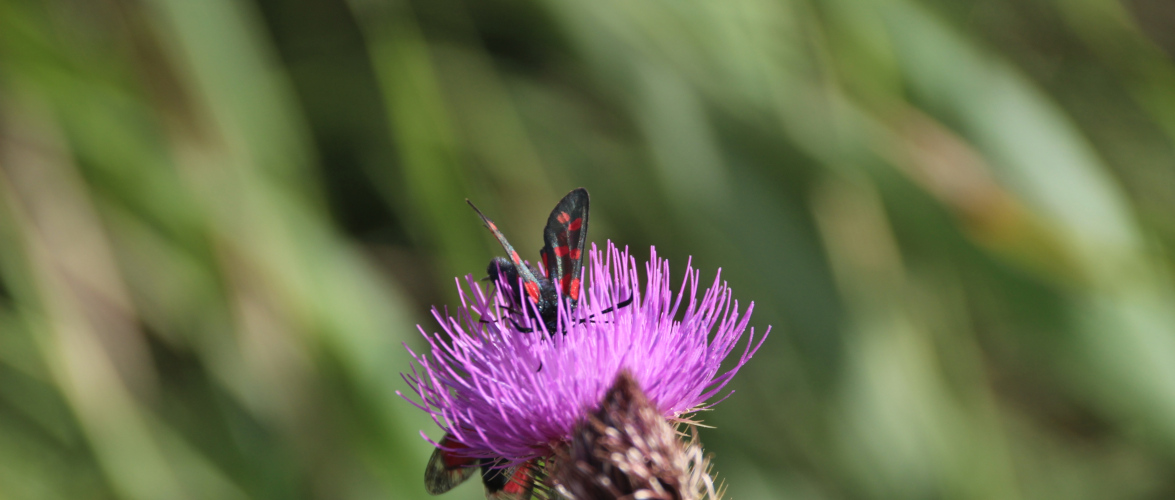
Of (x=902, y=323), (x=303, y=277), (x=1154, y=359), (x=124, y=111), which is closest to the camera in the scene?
(x=1154, y=359)

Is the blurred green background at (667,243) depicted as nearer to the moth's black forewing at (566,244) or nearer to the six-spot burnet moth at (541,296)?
the six-spot burnet moth at (541,296)

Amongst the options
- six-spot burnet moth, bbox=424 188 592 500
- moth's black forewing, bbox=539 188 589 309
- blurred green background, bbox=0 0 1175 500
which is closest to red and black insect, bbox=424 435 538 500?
six-spot burnet moth, bbox=424 188 592 500

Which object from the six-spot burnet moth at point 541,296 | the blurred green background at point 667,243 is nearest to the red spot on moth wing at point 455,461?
the six-spot burnet moth at point 541,296

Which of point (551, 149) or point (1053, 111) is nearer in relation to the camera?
point (1053, 111)

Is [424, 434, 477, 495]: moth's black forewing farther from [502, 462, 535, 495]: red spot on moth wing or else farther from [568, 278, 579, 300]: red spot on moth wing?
[568, 278, 579, 300]: red spot on moth wing

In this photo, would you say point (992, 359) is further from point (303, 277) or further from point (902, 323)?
point (303, 277)

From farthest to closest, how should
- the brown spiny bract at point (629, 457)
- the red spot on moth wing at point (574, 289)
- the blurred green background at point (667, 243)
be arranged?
the blurred green background at point (667, 243), the red spot on moth wing at point (574, 289), the brown spiny bract at point (629, 457)

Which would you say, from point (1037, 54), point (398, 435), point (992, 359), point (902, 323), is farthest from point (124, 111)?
point (1037, 54)
